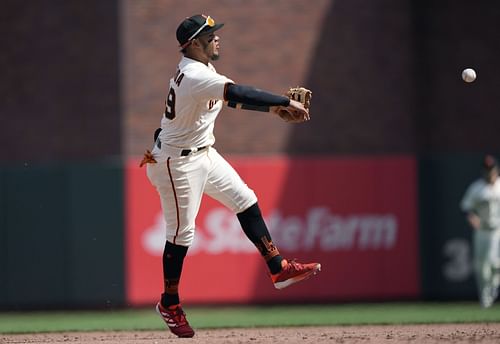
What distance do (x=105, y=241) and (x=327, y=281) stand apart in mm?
3042

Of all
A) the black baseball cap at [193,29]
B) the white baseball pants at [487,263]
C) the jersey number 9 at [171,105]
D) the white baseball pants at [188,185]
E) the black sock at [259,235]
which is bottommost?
the white baseball pants at [487,263]

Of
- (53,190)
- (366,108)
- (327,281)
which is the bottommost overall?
(327,281)

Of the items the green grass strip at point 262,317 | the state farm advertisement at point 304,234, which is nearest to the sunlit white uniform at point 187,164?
the green grass strip at point 262,317

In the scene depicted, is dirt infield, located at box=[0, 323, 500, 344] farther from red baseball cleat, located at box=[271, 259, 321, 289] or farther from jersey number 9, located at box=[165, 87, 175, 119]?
jersey number 9, located at box=[165, 87, 175, 119]

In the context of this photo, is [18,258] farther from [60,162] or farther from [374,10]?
[374,10]

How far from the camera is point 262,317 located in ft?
39.5

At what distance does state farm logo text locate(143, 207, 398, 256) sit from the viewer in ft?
45.7

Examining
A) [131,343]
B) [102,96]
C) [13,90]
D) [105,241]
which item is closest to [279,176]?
[105,241]

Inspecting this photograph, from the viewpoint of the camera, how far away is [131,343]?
7.91 m

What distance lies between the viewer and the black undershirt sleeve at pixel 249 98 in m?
7.09

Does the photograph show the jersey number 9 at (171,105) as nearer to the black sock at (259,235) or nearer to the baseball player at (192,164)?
the baseball player at (192,164)

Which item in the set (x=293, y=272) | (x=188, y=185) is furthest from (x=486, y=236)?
(x=188, y=185)

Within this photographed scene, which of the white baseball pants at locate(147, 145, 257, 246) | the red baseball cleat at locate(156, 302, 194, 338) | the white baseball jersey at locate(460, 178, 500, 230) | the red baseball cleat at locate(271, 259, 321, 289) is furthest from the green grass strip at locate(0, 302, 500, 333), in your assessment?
the white baseball pants at locate(147, 145, 257, 246)

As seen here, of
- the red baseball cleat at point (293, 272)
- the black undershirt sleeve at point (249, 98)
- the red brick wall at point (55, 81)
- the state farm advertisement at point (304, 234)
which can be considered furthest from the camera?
the red brick wall at point (55, 81)
